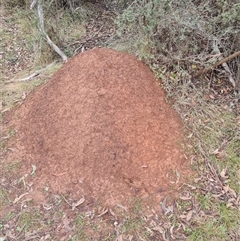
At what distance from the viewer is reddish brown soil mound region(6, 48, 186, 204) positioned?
2711mm

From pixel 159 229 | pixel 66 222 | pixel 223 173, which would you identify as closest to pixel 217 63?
pixel 223 173

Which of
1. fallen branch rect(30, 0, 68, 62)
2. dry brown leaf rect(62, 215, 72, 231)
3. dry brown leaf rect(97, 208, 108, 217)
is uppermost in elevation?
fallen branch rect(30, 0, 68, 62)

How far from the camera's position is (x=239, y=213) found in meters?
2.63

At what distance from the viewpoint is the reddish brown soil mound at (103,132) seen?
Result: 271cm

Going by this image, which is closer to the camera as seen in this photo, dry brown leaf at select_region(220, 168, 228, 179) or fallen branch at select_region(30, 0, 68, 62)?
dry brown leaf at select_region(220, 168, 228, 179)

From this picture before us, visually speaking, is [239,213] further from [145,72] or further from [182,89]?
[145,72]

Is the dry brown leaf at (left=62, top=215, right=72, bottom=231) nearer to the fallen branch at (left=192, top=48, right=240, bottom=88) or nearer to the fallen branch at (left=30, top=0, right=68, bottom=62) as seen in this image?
the fallen branch at (left=192, top=48, right=240, bottom=88)

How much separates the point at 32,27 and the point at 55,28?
17.2 inches

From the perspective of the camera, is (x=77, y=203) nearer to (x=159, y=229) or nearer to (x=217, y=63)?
(x=159, y=229)

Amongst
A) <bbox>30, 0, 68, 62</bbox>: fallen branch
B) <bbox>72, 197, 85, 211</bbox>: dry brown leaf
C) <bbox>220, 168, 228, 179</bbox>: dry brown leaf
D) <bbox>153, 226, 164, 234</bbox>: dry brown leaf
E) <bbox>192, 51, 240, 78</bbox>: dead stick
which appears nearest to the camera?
<bbox>153, 226, 164, 234</bbox>: dry brown leaf

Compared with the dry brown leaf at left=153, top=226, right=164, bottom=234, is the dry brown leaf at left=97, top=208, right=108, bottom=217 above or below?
above

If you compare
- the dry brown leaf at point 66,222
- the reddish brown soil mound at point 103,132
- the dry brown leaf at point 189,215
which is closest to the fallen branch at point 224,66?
the reddish brown soil mound at point 103,132

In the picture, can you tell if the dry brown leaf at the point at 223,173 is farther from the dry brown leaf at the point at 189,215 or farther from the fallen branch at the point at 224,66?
the fallen branch at the point at 224,66

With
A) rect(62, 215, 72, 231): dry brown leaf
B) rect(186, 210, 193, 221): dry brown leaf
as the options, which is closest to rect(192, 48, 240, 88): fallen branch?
rect(186, 210, 193, 221): dry brown leaf
